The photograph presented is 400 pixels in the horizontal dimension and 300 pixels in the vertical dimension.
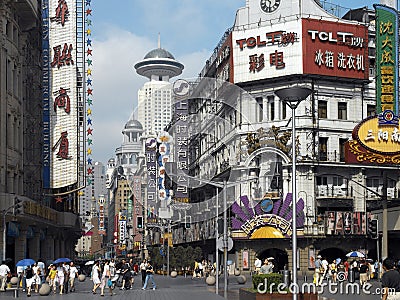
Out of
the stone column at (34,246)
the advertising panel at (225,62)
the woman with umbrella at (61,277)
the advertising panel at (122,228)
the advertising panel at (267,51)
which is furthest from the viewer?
the advertising panel at (122,228)

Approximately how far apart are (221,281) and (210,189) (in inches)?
1072

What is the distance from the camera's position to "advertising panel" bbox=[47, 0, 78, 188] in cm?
6156

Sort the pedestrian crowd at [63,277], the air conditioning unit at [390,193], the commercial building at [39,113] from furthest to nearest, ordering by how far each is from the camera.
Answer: the air conditioning unit at [390,193], the commercial building at [39,113], the pedestrian crowd at [63,277]

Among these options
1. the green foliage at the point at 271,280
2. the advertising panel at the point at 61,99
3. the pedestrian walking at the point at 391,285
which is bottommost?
the green foliage at the point at 271,280

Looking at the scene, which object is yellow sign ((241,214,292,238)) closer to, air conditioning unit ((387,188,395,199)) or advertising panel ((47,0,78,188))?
air conditioning unit ((387,188,395,199))

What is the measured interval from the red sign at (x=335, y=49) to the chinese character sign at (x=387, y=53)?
2.44 m

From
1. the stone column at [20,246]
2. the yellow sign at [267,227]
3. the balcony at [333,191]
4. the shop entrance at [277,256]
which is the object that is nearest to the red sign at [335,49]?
the balcony at [333,191]

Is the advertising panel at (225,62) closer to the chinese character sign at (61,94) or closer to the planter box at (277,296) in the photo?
the chinese character sign at (61,94)

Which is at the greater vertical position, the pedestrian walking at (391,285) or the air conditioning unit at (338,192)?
the air conditioning unit at (338,192)

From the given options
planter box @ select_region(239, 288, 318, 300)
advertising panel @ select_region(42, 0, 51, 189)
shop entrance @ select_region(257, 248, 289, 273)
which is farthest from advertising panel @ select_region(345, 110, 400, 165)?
planter box @ select_region(239, 288, 318, 300)

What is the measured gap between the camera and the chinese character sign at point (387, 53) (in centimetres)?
6619

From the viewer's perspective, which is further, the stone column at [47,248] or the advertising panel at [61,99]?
the stone column at [47,248]

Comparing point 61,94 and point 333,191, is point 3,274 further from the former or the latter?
point 333,191

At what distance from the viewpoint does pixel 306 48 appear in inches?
2623
